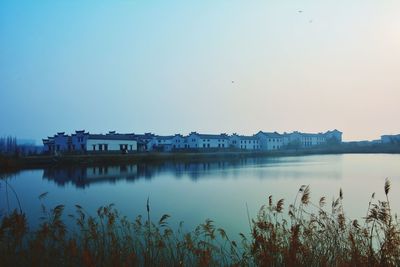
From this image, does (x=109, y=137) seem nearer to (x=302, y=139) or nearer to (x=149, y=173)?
(x=149, y=173)

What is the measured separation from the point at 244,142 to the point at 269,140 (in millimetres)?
8476

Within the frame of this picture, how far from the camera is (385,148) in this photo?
88438 mm

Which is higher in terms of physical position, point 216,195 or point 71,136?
point 71,136

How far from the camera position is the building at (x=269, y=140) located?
9775 centimetres

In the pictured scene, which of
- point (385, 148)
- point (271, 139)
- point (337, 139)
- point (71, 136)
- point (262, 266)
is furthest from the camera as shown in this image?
point (337, 139)

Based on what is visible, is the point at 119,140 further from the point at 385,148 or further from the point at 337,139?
the point at 337,139

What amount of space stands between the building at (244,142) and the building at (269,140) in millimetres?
1075

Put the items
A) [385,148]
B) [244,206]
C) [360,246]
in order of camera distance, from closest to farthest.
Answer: [360,246] < [244,206] < [385,148]

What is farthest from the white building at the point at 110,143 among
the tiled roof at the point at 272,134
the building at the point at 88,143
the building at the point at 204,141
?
the tiled roof at the point at 272,134

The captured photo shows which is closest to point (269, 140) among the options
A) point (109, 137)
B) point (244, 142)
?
point (244, 142)

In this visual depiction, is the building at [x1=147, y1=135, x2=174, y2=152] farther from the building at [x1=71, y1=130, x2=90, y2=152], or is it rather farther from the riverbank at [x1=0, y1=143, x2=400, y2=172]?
the building at [x1=71, y1=130, x2=90, y2=152]

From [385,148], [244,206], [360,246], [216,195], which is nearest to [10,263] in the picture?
[360,246]

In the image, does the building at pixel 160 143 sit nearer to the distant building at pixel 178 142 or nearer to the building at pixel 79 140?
the distant building at pixel 178 142

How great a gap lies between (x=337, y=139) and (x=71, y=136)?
83207mm
